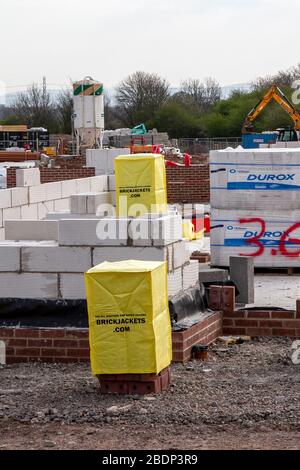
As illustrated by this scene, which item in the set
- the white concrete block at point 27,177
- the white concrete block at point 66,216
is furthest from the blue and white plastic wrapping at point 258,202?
the white concrete block at point 27,177

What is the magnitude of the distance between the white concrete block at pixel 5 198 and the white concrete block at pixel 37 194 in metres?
0.90

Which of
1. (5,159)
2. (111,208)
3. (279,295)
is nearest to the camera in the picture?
(279,295)

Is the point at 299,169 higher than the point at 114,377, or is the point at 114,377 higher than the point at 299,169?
the point at 299,169

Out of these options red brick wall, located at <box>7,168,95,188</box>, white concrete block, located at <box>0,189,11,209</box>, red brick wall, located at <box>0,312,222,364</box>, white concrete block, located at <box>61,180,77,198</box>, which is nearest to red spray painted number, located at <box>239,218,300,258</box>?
red brick wall, located at <box>0,312,222,364</box>

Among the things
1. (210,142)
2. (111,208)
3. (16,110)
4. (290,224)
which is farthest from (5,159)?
(16,110)

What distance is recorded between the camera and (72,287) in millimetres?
10414

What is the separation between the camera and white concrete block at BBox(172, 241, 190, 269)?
10578 mm

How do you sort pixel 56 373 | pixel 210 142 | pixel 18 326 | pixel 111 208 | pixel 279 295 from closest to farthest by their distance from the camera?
pixel 56 373
pixel 18 326
pixel 279 295
pixel 111 208
pixel 210 142

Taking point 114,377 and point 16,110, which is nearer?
point 114,377

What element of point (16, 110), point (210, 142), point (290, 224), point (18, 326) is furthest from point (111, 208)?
point (16, 110)

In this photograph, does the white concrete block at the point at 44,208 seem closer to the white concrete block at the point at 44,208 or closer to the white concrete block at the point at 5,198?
the white concrete block at the point at 44,208
